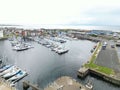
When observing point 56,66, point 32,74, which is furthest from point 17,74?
point 56,66

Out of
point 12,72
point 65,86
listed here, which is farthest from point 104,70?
point 12,72

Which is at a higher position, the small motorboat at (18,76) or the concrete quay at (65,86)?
the concrete quay at (65,86)

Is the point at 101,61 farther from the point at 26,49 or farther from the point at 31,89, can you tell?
the point at 26,49

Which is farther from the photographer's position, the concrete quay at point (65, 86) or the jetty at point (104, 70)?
the jetty at point (104, 70)

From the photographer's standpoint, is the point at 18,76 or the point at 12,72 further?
the point at 12,72

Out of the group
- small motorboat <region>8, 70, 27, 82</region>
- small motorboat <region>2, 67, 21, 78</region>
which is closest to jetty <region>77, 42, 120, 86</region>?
small motorboat <region>8, 70, 27, 82</region>

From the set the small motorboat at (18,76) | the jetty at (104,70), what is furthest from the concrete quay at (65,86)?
the small motorboat at (18,76)

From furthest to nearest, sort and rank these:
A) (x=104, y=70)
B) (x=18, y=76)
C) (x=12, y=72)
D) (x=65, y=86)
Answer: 1. (x=104, y=70)
2. (x=12, y=72)
3. (x=18, y=76)
4. (x=65, y=86)

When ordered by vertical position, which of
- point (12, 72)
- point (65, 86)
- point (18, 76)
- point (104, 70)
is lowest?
point (18, 76)

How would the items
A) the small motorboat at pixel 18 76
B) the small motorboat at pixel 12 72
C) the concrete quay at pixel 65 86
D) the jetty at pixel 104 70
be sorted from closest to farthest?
the concrete quay at pixel 65 86 → the small motorboat at pixel 18 76 → the jetty at pixel 104 70 → the small motorboat at pixel 12 72

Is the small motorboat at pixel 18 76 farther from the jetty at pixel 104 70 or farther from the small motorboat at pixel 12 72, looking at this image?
the jetty at pixel 104 70

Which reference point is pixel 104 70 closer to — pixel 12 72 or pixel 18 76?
pixel 18 76
